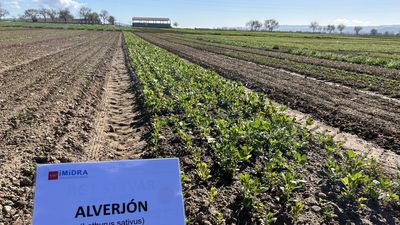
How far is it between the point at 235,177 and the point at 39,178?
3437 millimetres

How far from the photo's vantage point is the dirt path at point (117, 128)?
22.0 ft

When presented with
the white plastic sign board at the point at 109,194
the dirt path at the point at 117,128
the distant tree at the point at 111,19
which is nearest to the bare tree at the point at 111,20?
the distant tree at the point at 111,19

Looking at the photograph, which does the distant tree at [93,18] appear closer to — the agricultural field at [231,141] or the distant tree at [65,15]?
the distant tree at [65,15]

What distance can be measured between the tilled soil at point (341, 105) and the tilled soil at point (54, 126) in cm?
483

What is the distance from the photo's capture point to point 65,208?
2344 mm

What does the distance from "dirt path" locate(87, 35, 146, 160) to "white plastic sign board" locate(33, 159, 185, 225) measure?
158 inches

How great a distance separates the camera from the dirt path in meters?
6.71

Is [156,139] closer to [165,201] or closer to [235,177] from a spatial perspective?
[235,177]

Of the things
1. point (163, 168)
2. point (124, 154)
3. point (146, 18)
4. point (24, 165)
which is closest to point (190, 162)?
point (124, 154)

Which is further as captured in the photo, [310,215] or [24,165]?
[24,165]

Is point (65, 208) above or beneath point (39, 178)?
beneath

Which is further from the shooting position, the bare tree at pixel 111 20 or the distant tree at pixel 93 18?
the bare tree at pixel 111 20

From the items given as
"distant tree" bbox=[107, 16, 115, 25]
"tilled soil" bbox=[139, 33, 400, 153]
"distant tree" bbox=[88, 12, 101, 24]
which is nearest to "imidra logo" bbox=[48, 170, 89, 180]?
"tilled soil" bbox=[139, 33, 400, 153]

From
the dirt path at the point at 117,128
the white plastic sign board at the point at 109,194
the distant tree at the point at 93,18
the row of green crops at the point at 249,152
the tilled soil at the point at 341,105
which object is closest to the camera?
the white plastic sign board at the point at 109,194
